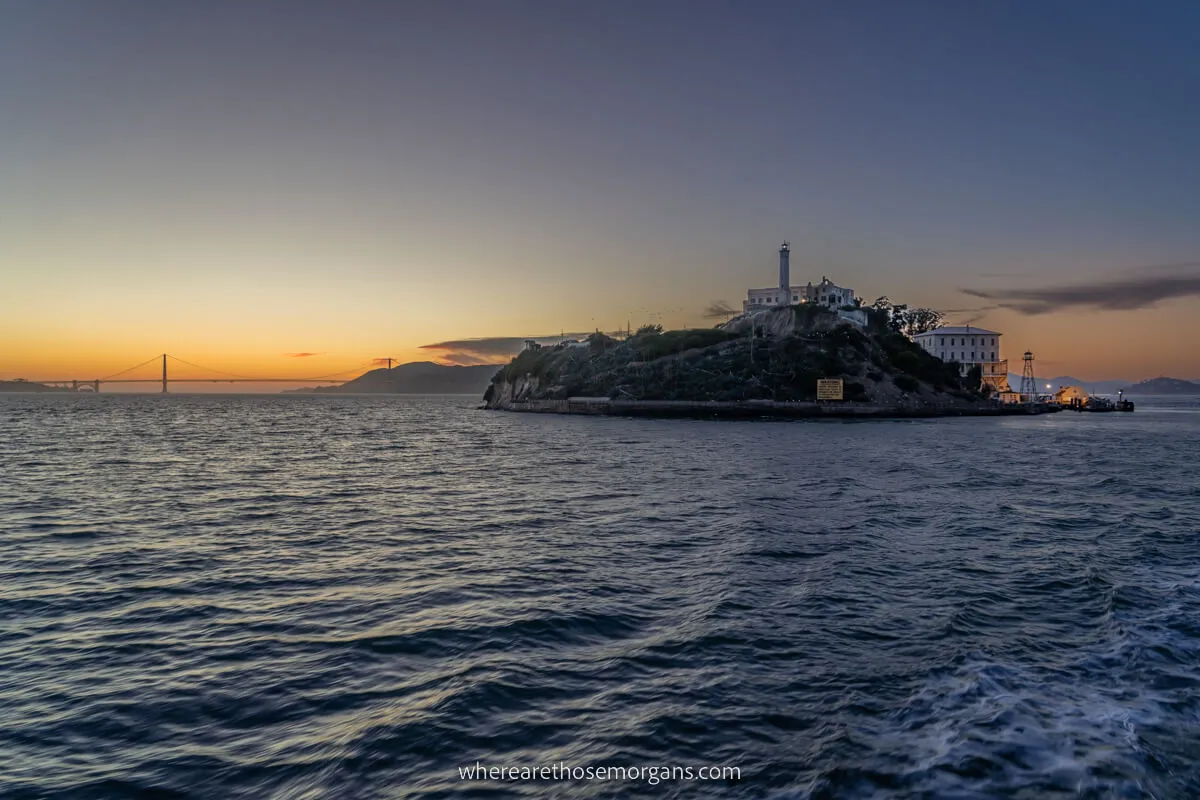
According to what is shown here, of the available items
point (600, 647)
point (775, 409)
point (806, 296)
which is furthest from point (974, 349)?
point (600, 647)

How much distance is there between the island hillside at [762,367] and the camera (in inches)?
4872

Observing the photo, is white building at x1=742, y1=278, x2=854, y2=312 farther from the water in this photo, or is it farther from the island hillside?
the water

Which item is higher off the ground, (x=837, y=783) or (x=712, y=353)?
(x=712, y=353)

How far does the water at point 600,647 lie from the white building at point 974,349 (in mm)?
155704

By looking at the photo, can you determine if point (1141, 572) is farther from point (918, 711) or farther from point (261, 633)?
point (261, 633)

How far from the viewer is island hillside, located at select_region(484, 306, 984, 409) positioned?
123750 millimetres

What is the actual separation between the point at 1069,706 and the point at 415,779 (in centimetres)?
873

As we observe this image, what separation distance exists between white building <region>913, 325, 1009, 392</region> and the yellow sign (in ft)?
194

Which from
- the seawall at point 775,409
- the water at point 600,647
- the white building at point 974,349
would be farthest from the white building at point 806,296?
the water at point 600,647

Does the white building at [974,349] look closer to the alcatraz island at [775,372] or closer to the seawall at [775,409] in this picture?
the alcatraz island at [775,372]

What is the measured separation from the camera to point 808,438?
67.2 metres

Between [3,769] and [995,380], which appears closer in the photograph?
[3,769]

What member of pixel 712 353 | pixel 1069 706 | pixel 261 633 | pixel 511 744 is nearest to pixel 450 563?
pixel 261 633

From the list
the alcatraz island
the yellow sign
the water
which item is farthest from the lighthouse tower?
the water
